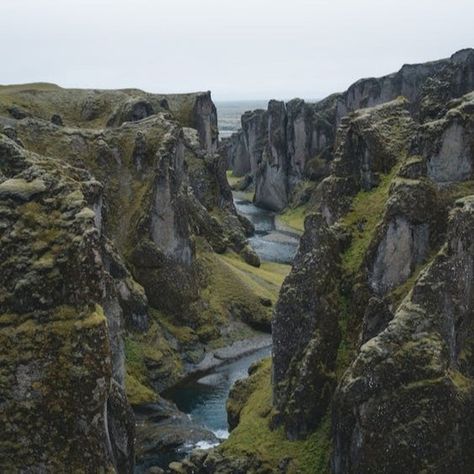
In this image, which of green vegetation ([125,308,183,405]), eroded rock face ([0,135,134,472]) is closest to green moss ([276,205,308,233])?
green vegetation ([125,308,183,405])

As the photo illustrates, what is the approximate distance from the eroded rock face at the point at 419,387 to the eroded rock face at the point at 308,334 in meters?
7.40

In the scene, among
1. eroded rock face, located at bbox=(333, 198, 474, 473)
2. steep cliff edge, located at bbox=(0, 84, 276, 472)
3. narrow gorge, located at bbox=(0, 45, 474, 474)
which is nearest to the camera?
steep cliff edge, located at bbox=(0, 84, 276, 472)

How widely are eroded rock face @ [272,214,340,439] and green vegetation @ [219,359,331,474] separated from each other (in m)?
0.94

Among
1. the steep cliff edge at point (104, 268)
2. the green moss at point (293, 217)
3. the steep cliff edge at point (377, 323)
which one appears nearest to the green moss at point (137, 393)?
the steep cliff edge at point (104, 268)

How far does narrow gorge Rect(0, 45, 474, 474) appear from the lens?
3497 centimetres

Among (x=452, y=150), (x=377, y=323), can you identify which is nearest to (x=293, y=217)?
(x=452, y=150)

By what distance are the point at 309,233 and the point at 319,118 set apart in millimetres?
137998

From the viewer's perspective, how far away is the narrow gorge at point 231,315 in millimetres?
34969

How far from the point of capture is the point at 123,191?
92688mm

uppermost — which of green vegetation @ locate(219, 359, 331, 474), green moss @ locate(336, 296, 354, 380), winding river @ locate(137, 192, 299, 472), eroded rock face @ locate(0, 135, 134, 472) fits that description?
eroded rock face @ locate(0, 135, 134, 472)

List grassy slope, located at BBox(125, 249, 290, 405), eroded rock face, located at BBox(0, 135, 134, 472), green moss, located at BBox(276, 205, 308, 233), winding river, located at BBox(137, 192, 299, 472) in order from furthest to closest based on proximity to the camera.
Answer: green moss, located at BBox(276, 205, 308, 233), grassy slope, located at BBox(125, 249, 290, 405), winding river, located at BBox(137, 192, 299, 472), eroded rock face, located at BBox(0, 135, 134, 472)

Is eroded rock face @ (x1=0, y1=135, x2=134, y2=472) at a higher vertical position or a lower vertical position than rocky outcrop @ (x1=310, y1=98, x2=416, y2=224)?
lower

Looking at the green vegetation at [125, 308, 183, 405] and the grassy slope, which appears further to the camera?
the grassy slope

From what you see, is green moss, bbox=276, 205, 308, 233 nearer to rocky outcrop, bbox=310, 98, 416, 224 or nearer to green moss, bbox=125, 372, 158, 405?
green moss, bbox=125, 372, 158, 405
